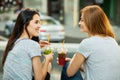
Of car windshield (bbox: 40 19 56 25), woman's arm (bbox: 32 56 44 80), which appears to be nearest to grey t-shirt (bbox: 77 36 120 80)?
woman's arm (bbox: 32 56 44 80)

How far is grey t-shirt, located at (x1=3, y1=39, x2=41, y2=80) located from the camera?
11.2ft

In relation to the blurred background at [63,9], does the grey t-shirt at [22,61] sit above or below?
above

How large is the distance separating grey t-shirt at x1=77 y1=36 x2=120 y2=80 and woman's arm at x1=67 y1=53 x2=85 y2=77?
42mm

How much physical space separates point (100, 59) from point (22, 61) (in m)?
0.66

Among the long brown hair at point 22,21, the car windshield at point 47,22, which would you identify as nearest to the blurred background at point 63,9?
the car windshield at point 47,22

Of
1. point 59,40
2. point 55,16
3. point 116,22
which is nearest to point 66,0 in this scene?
point 55,16

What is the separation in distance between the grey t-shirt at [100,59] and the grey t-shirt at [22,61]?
1.39 ft

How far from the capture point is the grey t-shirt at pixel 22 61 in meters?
3.42

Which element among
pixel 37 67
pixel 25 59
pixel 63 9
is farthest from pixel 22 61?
pixel 63 9

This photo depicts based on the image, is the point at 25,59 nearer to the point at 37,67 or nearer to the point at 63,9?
the point at 37,67

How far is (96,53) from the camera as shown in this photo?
11.3ft

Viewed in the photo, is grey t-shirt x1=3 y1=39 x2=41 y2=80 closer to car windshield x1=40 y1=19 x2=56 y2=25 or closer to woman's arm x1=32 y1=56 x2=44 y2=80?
woman's arm x1=32 y1=56 x2=44 y2=80

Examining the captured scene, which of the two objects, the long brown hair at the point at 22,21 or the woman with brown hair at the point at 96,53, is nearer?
the woman with brown hair at the point at 96,53

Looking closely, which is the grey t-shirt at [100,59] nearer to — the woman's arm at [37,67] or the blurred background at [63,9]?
the woman's arm at [37,67]
